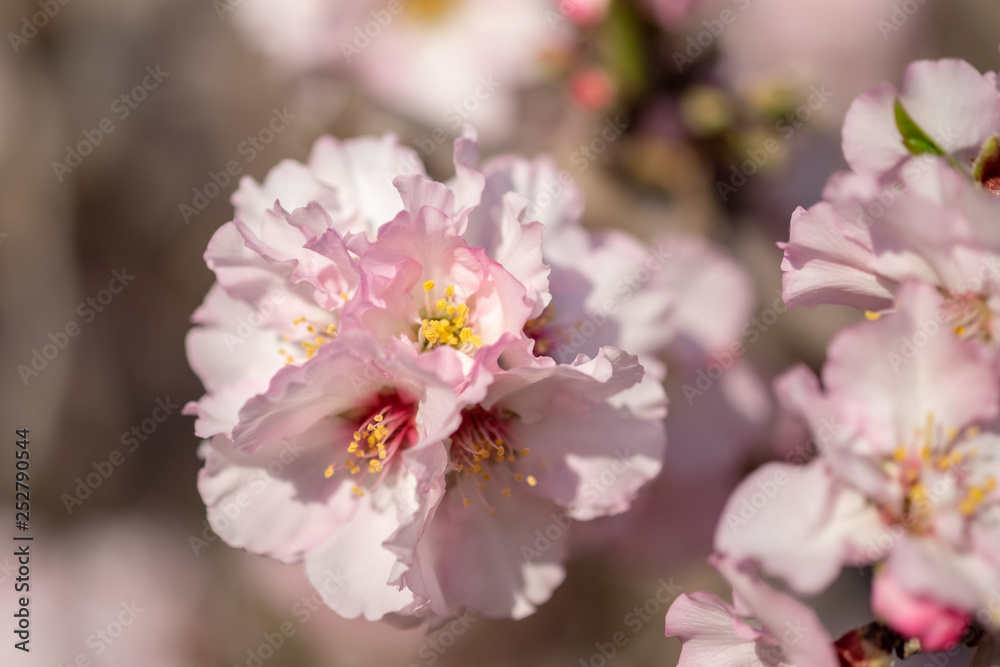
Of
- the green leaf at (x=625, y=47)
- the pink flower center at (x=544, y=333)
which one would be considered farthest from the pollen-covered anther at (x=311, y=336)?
the green leaf at (x=625, y=47)

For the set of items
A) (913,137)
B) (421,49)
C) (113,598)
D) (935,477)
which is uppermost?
(421,49)

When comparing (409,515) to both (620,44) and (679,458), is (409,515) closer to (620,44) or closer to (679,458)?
(679,458)

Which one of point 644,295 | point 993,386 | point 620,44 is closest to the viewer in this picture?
point 993,386

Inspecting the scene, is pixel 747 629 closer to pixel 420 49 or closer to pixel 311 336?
pixel 311 336

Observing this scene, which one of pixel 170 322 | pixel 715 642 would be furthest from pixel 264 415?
pixel 170 322

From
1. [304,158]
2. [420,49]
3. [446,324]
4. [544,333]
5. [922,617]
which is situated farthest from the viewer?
[304,158]

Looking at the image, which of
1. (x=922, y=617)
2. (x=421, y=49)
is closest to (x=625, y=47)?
(x=421, y=49)

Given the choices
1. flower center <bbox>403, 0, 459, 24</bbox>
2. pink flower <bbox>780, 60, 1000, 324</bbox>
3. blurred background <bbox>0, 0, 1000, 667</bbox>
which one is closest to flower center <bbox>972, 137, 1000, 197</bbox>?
pink flower <bbox>780, 60, 1000, 324</bbox>
